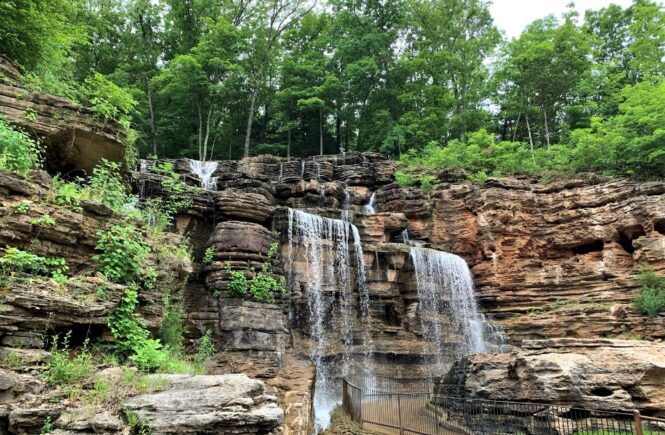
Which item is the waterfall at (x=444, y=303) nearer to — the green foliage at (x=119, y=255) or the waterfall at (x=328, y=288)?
the waterfall at (x=328, y=288)

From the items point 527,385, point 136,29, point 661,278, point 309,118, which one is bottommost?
point 527,385

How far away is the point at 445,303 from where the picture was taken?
18.1 m

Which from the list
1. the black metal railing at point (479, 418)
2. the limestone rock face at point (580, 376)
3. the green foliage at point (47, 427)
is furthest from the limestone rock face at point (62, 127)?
the limestone rock face at point (580, 376)

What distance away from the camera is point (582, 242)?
1877 centimetres

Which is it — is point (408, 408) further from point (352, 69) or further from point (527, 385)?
point (352, 69)

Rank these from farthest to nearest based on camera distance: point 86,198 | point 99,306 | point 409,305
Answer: point 409,305 < point 86,198 < point 99,306

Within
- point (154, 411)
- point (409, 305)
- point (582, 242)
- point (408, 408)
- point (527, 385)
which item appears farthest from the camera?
point (582, 242)

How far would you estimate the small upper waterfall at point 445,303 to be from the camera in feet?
56.6

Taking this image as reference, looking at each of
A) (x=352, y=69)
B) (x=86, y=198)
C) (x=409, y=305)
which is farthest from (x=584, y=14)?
(x=86, y=198)

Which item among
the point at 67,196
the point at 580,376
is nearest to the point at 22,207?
the point at 67,196

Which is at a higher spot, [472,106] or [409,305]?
[472,106]

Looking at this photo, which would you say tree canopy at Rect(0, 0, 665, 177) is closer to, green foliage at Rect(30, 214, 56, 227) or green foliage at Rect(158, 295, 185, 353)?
green foliage at Rect(158, 295, 185, 353)

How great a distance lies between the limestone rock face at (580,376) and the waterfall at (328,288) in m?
4.29

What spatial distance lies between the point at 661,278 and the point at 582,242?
3.46 m
